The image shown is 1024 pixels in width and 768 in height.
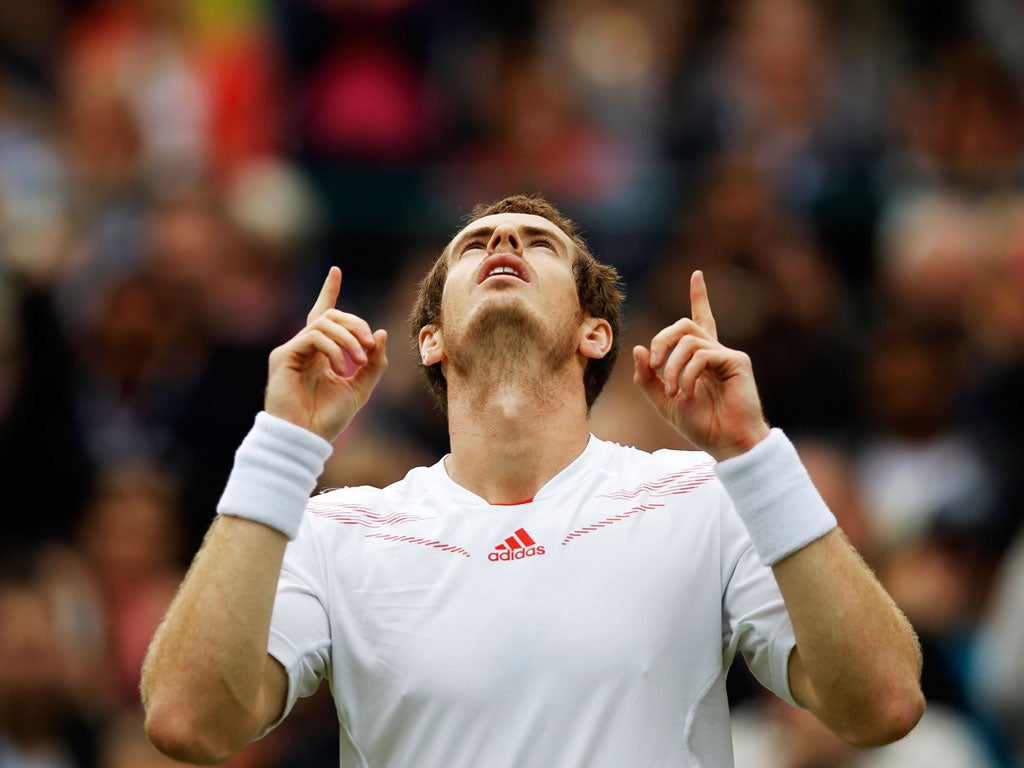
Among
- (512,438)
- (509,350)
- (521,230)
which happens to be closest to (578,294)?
(521,230)

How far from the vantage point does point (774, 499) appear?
427 centimetres

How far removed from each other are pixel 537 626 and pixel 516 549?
272mm

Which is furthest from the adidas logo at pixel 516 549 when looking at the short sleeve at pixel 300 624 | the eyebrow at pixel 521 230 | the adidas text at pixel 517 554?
the eyebrow at pixel 521 230

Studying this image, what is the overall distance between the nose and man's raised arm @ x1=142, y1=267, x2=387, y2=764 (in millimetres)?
772

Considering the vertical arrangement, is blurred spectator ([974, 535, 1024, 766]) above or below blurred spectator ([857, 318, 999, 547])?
below

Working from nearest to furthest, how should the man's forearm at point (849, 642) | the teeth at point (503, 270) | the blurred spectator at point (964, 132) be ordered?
the man's forearm at point (849, 642) < the teeth at point (503, 270) < the blurred spectator at point (964, 132)

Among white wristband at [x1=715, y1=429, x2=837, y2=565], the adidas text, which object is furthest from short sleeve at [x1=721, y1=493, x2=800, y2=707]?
the adidas text

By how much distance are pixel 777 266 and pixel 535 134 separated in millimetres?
2374

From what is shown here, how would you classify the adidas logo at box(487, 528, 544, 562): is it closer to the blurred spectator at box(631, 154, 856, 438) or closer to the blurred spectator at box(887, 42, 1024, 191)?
the blurred spectator at box(631, 154, 856, 438)

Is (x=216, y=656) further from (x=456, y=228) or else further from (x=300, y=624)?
(x=456, y=228)

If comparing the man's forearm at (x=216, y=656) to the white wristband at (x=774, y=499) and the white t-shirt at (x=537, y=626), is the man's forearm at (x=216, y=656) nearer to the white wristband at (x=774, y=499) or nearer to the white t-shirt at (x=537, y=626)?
the white t-shirt at (x=537, y=626)

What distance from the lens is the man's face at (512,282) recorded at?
5.04m

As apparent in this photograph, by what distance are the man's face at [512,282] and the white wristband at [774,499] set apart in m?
0.93

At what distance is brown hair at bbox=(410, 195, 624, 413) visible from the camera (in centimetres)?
538
